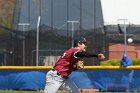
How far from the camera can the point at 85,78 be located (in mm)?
18359

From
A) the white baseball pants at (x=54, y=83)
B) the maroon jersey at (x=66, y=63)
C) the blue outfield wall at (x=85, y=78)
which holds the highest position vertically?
the maroon jersey at (x=66, y=63)

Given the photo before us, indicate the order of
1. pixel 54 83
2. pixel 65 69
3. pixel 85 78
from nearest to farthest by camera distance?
pixel 54 83 < pixel 65 69 < pixel 85 78

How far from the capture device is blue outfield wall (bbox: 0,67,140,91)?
1817 centimetres

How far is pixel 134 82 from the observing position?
59.2 ft

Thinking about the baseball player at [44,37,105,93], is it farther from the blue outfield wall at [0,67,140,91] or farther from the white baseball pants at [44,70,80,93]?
the blue outfield wall at [0,67,140,91]

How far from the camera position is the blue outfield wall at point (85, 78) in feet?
59.6

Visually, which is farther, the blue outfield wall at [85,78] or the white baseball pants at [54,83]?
the blue outfield wall at [85,78]

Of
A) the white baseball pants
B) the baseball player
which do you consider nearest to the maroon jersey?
the baseball player

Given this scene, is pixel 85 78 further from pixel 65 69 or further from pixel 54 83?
pixel 54 83

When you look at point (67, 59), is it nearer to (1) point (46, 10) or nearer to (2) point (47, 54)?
(2) point (47, 54)

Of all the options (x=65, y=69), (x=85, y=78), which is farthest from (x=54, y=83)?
(x=85, y=78)

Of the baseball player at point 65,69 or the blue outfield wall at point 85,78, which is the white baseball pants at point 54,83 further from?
the blue outfield wall at point 85,78

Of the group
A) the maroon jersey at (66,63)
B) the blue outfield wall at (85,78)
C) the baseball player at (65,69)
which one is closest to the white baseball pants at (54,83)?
the baseball player at (65,69)

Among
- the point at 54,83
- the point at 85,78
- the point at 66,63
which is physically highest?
the point at 66,63
